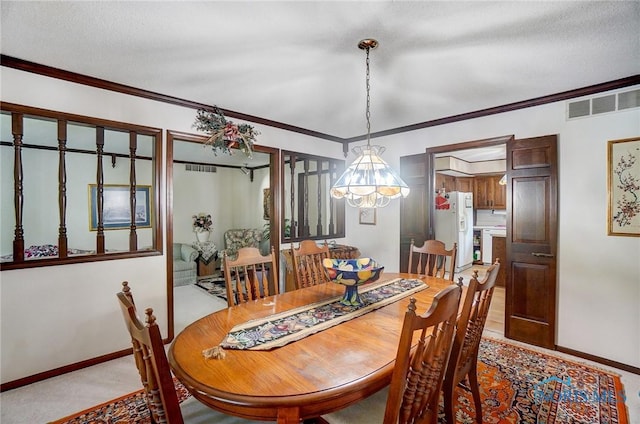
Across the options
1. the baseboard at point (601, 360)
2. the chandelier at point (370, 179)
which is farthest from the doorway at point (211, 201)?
the baseboard at point (601, 360)

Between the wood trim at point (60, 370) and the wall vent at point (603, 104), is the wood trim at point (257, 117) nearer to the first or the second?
the wall vent at point (603, 104)

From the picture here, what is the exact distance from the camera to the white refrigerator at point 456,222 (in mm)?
5996

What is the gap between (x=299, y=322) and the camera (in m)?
1.67

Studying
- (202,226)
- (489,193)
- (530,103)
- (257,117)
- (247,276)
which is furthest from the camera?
(489,193)

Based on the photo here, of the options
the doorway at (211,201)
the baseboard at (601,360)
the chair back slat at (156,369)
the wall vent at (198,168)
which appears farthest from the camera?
the wall vent at (198,168)

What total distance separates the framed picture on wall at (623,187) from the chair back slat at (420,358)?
8.67 feet

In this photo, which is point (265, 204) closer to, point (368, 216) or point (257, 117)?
point (368, 216)

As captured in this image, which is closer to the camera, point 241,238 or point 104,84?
point 104,84

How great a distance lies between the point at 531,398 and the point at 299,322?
1.88 metres

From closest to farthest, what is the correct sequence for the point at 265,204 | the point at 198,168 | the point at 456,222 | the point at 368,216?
the point at 368,216
the point at 456,222
the point at 198,168
the point at 265,204

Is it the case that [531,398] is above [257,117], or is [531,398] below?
below

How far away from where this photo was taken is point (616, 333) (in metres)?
2.67

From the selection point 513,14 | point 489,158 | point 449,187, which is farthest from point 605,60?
point 449,187

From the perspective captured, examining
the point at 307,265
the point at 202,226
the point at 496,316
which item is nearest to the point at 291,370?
the point at 307,265
